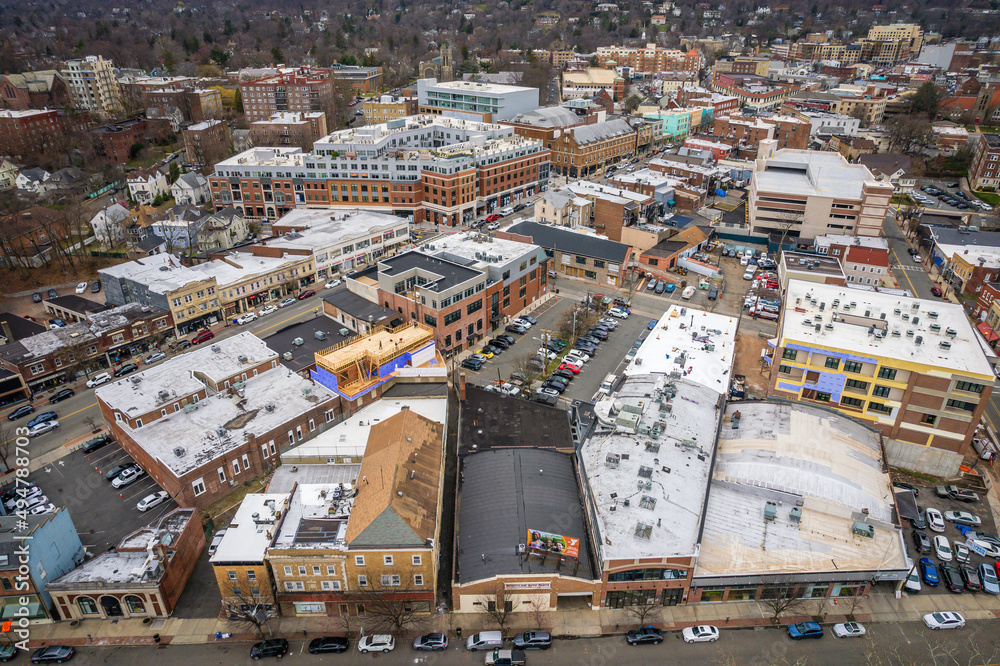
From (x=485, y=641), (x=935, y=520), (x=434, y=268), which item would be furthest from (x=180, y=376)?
(x=935, y=520)

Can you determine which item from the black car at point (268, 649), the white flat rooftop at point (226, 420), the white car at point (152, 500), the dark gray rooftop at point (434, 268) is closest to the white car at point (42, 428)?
the white flat rooftop at point (226, 420)

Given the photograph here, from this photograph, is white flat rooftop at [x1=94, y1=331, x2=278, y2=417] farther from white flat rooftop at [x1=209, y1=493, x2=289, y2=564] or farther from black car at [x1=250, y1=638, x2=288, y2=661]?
black car at [x1=250, y1=638, x2=288, y2=661]

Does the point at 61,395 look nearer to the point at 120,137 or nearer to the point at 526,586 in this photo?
the point at 526,586

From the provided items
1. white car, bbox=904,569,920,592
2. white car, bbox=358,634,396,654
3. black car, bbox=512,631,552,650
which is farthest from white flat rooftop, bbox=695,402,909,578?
white car, bbox=358,634,396,654

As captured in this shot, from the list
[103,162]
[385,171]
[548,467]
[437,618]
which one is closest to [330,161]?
[385,171]

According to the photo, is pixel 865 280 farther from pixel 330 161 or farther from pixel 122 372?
pixel 122 372
